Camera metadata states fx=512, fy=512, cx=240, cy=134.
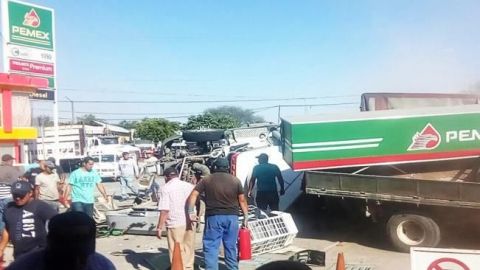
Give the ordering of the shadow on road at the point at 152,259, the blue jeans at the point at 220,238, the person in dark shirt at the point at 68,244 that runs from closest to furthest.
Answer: the person in dark shirt at the point at 68,244 < the blue jeans at the point at 220,238 < the shadow on road at the point at 152,259

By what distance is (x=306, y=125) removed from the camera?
8414 mm

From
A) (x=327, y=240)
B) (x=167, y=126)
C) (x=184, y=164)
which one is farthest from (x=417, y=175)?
(x=167, y=126)

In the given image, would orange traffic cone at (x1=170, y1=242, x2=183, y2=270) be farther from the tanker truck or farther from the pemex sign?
the pemex sign

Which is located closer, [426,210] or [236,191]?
[236,191]

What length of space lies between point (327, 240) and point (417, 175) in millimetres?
1895

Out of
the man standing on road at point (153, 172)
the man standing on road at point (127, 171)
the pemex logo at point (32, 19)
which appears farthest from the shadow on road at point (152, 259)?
the pemex logo at point (32, 19)

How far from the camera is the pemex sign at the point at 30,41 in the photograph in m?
20.6

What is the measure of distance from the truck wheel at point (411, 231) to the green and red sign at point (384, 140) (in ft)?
3.27

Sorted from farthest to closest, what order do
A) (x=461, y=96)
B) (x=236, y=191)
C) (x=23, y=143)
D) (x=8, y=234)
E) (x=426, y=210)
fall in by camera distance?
1. (x=23, y=143)
2. (x=461, y=96)
3. (x=426, y=210)
4. (x=236, y=191)
5. (x=8, y=234)

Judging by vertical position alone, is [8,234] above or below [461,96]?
below

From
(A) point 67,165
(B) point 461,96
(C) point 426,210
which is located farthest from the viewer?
(A) point 67,165

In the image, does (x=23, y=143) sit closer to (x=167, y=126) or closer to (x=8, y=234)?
(x=8, y=234)

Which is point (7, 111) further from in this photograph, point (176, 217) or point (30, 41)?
point (176, 217)

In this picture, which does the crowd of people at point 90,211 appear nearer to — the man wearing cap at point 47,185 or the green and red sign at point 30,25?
the man wearing cap at point 47,185
